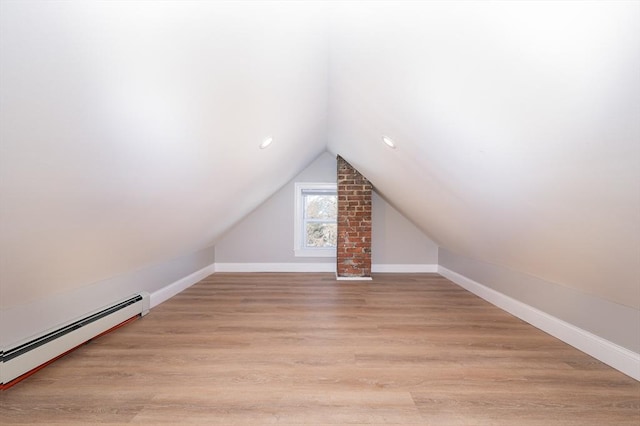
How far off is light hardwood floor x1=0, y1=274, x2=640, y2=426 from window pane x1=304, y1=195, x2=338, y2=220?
102 inches

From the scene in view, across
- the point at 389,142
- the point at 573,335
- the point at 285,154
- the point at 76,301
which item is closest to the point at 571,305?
the point at 573,335

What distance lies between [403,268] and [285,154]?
3.12m

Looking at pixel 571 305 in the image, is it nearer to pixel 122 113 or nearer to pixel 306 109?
pixel 306 109

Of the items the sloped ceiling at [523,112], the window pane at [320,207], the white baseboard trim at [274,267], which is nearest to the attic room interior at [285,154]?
the sloped ceiling at [523,112]

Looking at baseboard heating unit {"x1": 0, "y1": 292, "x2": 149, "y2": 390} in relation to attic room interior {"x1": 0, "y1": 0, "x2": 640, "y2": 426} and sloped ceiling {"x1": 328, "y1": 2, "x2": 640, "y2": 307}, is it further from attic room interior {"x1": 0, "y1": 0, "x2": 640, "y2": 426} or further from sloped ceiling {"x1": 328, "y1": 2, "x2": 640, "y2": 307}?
sloped ceiling {"x1": 328, "y1": 2, "x2": 640, "y2": 307}

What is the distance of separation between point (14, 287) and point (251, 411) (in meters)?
1.53

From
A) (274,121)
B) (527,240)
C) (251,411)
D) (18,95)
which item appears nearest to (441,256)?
(527,240)

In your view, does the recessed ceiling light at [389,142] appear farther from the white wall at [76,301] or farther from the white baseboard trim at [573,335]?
the white wall at [76,301]

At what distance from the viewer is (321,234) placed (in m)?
5.73

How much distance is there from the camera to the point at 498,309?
3473 mm

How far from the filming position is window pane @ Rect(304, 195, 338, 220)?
5.71 m

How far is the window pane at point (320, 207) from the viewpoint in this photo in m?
5.71

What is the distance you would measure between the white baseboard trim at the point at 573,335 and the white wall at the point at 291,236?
1724 millimetres

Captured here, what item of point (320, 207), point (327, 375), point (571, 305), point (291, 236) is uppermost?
point (320, 207)
